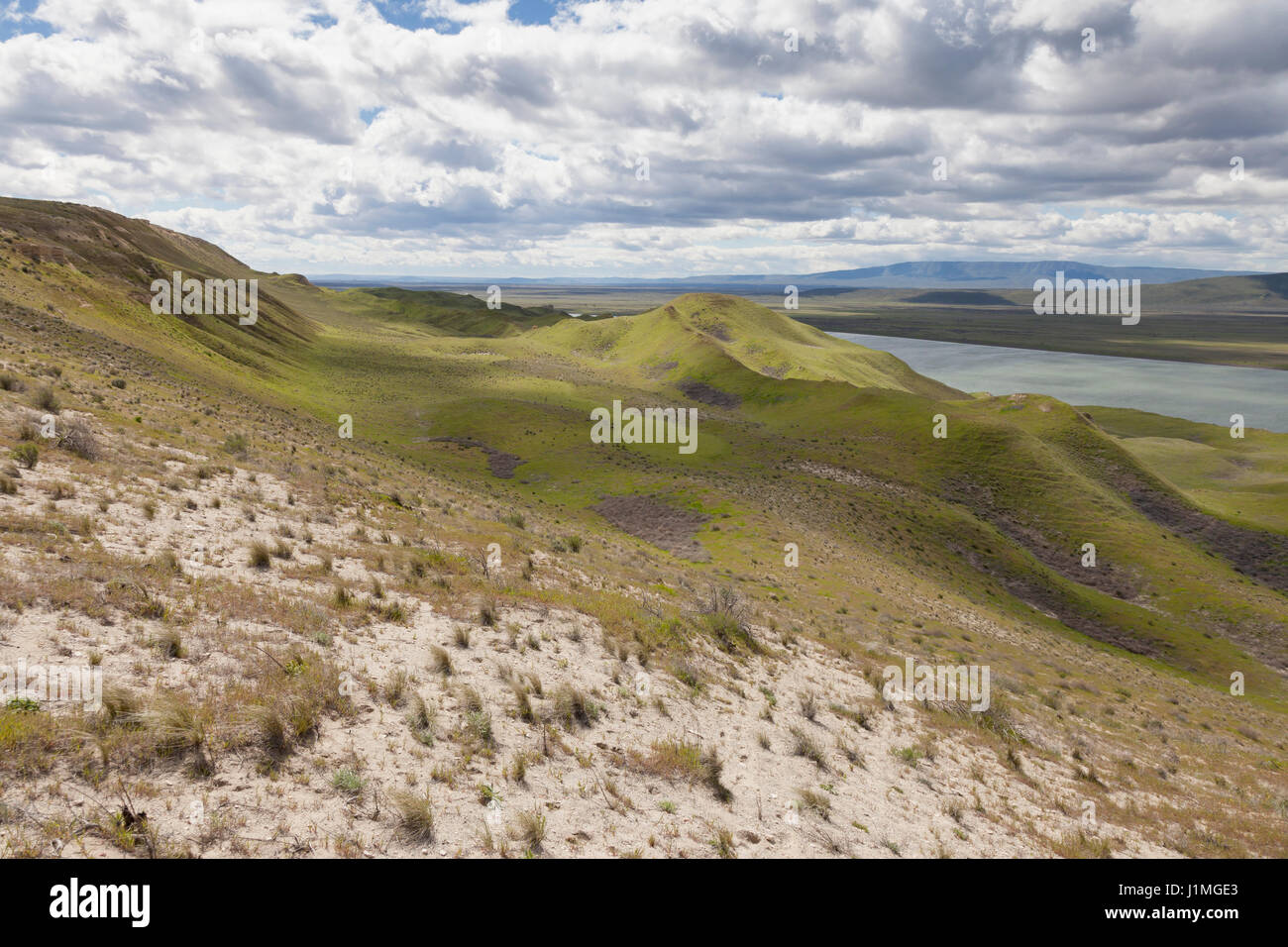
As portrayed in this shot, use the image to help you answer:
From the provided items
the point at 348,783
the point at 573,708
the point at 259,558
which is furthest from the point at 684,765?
the point at 259,558

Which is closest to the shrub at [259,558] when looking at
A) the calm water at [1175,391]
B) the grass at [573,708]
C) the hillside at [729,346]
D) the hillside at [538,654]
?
the hillside at [538,654]

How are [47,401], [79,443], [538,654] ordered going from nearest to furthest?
1. [538,654]
2. [79,443]
3. [47,401]

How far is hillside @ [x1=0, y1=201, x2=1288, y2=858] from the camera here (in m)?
7.09

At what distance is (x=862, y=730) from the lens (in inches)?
552

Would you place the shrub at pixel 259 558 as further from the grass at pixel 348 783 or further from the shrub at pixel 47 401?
the shrub at pixel 47 401

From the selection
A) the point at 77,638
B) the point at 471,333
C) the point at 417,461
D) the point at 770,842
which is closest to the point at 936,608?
the point at 770,842

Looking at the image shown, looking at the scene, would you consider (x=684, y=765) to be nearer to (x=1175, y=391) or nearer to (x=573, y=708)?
(x=573, y=708)

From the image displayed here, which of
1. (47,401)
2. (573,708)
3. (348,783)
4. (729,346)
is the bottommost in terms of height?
(573,708)

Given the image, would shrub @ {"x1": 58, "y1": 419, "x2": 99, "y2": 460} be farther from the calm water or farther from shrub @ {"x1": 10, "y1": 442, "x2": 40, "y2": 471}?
the calm water

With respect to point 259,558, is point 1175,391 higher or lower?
higher

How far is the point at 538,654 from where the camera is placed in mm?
12586

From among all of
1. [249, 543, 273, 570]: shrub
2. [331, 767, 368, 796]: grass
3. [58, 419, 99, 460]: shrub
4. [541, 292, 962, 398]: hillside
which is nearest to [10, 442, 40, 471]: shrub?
[58, 419, 99, 460]: shrub

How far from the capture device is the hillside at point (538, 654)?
7.09 metres
